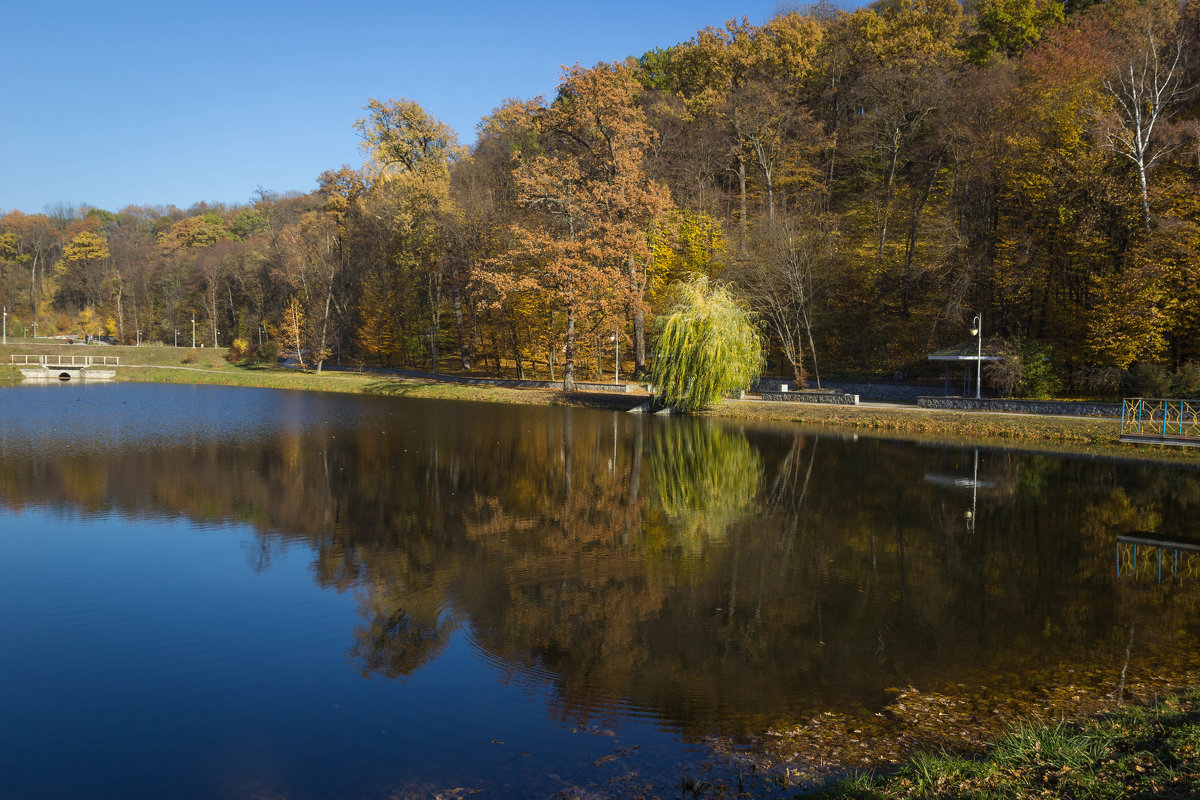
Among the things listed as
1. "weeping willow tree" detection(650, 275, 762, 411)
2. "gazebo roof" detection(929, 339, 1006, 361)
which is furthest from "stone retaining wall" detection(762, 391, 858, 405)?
"gazebo roof" detection(929, 339, 1006, 361)

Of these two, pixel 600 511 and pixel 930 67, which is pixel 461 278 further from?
pixel 600 511

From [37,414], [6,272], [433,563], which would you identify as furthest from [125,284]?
[433,563]

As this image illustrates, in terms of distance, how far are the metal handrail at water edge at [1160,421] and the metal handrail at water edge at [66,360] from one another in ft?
218

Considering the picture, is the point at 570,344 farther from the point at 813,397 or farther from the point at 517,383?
the point at 813,397

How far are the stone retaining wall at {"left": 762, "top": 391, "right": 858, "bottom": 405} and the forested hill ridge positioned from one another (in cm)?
426

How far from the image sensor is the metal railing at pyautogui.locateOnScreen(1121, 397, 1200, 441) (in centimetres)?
2330

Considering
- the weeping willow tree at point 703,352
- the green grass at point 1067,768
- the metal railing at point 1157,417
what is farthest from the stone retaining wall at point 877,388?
the green grass at point 1067,768

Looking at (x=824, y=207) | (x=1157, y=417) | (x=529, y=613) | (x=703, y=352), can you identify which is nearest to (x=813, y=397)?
(x=703, y=352)

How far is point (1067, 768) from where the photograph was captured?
5.31 meters

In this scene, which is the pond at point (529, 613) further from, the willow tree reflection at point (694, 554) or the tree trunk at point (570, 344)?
the tree trunk at point (570, 344)

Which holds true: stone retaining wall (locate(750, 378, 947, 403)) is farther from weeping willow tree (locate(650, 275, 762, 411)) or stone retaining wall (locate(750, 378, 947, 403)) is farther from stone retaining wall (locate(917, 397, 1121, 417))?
weeping willow tree (locate(650, 275, 762, 411))

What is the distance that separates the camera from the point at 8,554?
39.1 feet

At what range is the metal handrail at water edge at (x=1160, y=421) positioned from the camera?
2124 centimetres

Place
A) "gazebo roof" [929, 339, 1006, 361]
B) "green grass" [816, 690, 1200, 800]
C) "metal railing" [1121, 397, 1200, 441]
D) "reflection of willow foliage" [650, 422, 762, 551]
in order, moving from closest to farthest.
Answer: "green grass" [816, 690, 1200, 800]
"reflection of willow foliage" [650, 422, 762, 551]
"metal railing" [1121, 397, 1200, 441]
"gazebo roof" [929, 339, 1006, 361]
